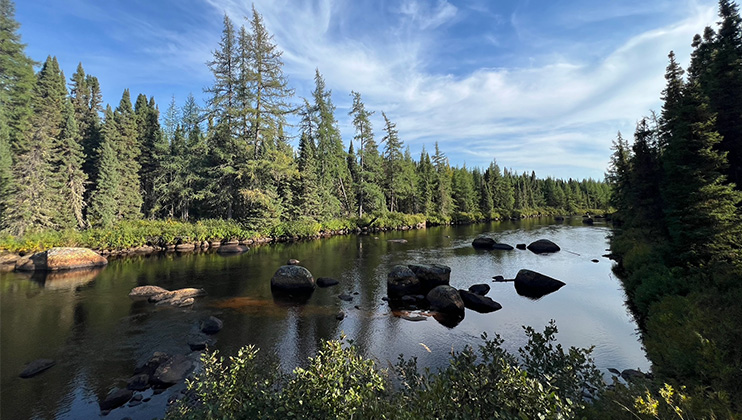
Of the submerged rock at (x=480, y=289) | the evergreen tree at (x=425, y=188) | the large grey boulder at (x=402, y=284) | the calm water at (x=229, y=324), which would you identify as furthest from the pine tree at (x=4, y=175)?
the evergreen tree at (x=425, y=188)

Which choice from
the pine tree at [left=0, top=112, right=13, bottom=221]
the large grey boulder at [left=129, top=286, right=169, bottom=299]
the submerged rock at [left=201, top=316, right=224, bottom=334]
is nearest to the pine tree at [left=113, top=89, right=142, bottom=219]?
the pine tree at [left=0, top=112, right=13, bottom=221]

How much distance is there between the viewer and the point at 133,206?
1544 inches

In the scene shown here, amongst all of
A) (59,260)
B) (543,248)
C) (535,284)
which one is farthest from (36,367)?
(543,248)

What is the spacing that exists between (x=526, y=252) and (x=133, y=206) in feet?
151

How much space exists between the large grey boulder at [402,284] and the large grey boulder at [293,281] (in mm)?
4601

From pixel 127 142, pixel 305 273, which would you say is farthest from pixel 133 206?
pixel 305 273

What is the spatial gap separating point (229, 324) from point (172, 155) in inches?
1550

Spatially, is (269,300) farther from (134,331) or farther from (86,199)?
(86,199)

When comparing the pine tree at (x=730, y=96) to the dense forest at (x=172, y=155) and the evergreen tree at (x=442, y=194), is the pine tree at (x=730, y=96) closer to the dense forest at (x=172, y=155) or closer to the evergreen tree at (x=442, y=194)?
the dense forest at (x=172, y=155)

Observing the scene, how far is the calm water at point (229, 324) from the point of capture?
912 centimetres

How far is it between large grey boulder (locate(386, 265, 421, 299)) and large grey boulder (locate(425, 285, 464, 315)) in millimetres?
1904

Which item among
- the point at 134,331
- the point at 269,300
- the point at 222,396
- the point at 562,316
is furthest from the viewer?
the point at 269,300

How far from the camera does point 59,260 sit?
23.1 meters

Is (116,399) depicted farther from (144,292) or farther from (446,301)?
(446,301)
